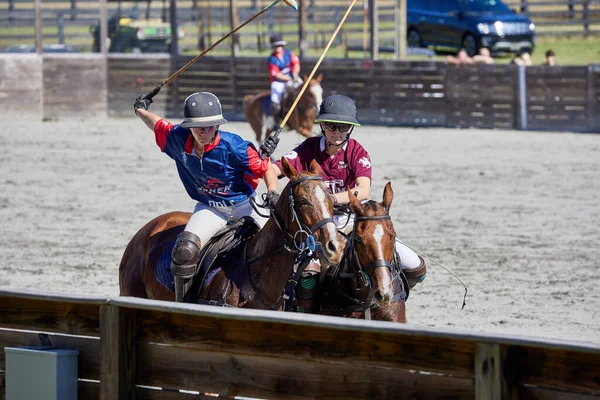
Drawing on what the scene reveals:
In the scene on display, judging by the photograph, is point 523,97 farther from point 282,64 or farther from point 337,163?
point 337,163

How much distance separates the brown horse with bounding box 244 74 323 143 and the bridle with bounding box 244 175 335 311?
13097 mm

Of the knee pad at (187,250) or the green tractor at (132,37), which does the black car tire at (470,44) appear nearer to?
the green tractor at (132,37)

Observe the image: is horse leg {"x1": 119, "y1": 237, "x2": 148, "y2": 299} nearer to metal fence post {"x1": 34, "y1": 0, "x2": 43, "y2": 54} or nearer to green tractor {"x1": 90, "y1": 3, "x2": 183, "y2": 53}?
metal fence post {"x1": 34, "y1": 0, "x2": 43, "y2": 54}

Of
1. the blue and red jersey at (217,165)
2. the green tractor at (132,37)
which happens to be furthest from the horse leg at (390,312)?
the green tractor at (132,37)

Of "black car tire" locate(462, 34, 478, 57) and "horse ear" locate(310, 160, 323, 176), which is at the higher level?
"black car tire" locate(462, 34, 478, 57)

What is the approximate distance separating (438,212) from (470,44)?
59.4ft

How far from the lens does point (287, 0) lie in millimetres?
9047

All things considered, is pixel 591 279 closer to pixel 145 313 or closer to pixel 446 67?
pixel 145 313

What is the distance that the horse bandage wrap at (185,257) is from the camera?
289 inches

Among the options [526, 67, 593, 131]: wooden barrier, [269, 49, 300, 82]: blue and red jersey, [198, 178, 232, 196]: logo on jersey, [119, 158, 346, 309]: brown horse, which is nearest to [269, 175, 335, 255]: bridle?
[119, 158, 346, 309]: brown horse

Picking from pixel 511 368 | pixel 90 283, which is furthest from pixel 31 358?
pixel 90 283

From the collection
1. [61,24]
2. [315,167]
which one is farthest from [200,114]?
[61,24]

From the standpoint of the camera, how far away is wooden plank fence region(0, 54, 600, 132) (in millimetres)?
23766

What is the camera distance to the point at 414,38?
3488 centimetres
